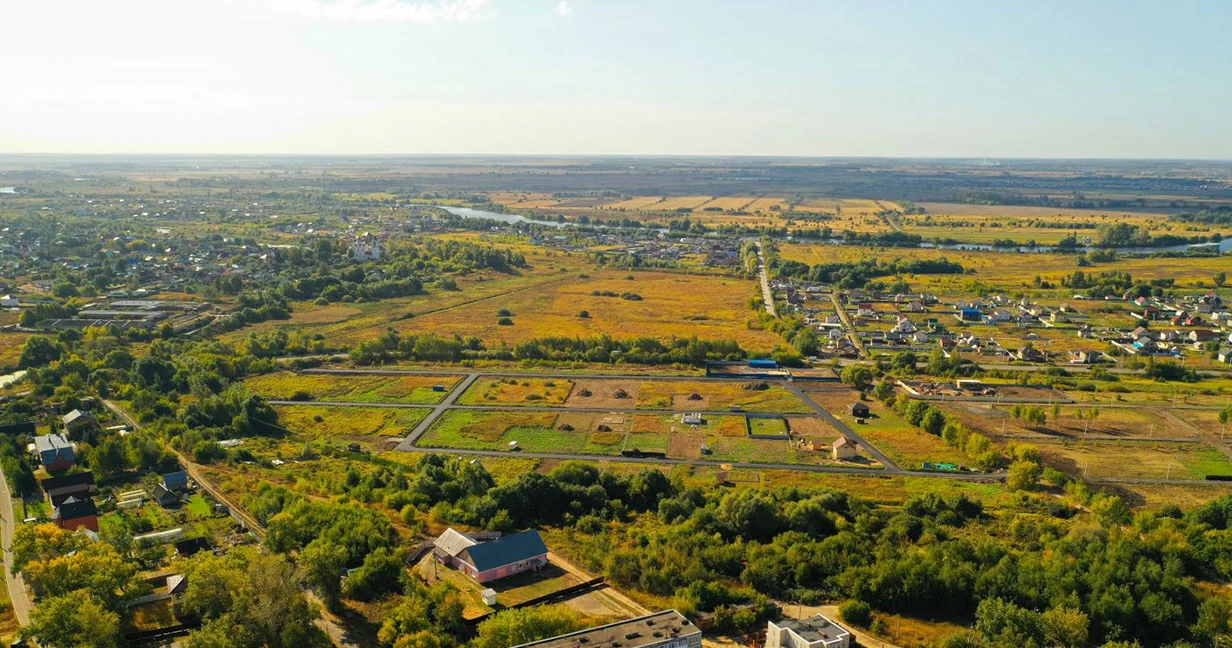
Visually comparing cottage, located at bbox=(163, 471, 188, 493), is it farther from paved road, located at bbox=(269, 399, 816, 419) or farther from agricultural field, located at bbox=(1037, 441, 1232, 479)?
agricultural field, located at bbox=(1037, 441, 1232, 479)

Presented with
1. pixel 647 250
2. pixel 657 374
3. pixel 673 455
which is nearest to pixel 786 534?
pixel 673 455

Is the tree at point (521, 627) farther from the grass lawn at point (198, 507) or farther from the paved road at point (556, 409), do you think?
the paved road at point (556, 409)

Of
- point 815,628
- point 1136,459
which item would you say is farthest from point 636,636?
point 1136,459

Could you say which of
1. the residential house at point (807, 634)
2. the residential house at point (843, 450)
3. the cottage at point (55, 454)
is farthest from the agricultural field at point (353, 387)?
the residential house at point (807, 634)

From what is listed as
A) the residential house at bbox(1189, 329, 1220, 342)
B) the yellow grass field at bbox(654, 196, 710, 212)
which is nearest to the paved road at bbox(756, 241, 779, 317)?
the residential house at bbox(1189, 329, 1220, 342)

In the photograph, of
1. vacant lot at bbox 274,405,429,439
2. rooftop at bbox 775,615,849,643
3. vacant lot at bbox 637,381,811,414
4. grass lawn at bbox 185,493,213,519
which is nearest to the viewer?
rooftop at bbox 775,615,849,643

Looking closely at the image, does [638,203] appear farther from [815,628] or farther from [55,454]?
[815,628]
